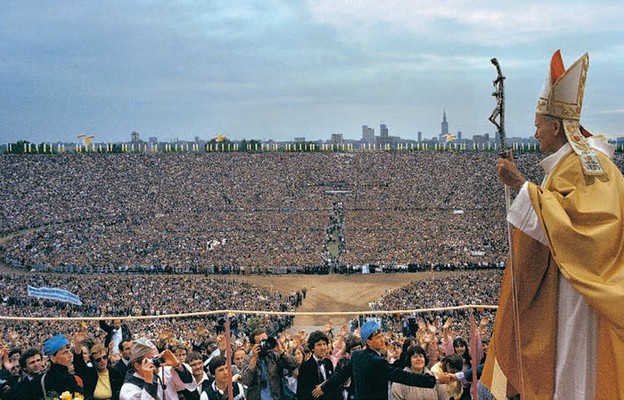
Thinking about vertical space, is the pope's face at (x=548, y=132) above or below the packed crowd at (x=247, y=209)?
above

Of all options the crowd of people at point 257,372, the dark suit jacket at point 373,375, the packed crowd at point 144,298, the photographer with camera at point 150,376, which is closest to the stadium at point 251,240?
the packed crowd at point 144,298

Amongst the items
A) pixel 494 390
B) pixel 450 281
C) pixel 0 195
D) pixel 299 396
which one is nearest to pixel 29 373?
pixel 299 396

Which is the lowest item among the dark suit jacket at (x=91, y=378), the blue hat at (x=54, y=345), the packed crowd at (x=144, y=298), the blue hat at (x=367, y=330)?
the packed crowd at (x=144, y=298)

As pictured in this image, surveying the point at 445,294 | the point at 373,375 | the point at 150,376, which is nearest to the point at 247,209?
the point at 445,294

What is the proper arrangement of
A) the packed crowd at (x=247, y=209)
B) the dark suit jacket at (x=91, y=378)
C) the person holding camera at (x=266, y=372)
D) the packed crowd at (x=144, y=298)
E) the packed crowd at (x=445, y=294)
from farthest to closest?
the packed crowd at (x=247, y=209), the packed crowd at (x=144, y=298), the packed crowd at (x=445, y=294), the dark suit jacket at (x=91, y=378), the person holding camera at (x=266, y=372)

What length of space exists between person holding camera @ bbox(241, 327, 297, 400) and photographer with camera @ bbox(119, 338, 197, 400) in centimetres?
59

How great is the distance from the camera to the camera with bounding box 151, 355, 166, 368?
4.35m

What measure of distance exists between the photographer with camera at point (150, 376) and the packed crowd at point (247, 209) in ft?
89.1

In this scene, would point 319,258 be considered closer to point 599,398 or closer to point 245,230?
point 245,230

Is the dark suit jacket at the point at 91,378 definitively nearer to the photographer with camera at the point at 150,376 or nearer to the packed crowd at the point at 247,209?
the photographer with camera at the point at 150,376

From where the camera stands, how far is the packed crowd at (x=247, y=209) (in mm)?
33812

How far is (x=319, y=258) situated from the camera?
3291cm

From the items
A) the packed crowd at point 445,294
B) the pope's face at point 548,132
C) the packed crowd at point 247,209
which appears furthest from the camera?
the packed crowd at point 247,209

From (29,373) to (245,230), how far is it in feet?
117
